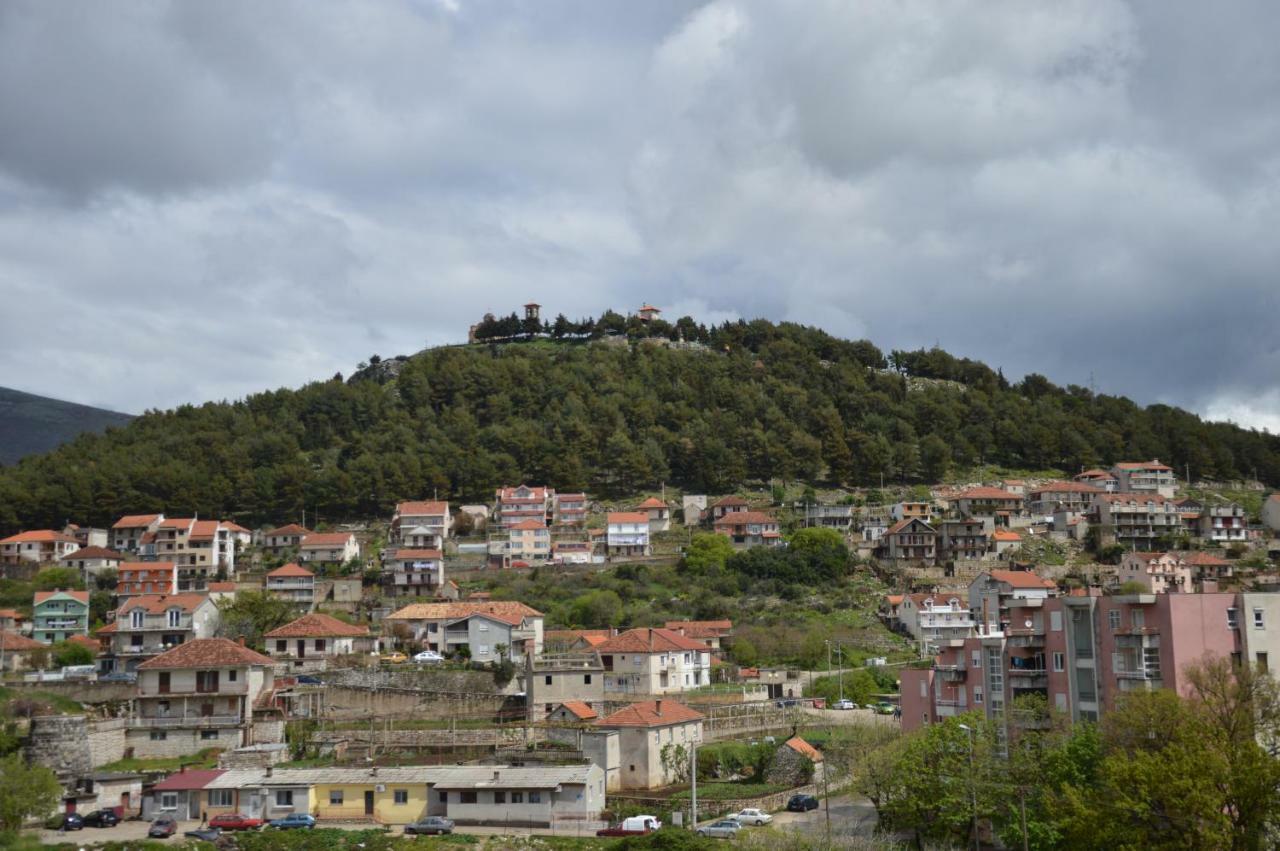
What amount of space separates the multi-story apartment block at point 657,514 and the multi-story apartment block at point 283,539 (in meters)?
28.6

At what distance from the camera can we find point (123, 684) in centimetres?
5600

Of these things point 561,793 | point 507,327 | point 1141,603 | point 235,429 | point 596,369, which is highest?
point 507,327

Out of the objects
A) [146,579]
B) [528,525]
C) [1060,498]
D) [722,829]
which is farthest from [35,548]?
[1060,498]

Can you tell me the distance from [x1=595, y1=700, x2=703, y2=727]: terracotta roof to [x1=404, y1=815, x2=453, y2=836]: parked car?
380 inches

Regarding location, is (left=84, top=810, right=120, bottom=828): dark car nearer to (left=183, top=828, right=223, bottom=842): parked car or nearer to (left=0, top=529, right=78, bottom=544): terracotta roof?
(left=183, top=828, right=223, bottom=842): parked car

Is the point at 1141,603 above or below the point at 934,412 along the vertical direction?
below

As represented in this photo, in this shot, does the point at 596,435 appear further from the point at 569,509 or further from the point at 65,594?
the point at 65,594

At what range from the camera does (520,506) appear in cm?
10856

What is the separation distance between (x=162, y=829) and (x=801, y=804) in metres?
22.5

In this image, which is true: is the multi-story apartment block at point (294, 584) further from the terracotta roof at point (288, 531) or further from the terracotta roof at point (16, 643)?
the terracotta roof at point (16, 643)

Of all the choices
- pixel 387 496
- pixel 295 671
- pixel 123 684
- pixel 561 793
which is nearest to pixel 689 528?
pixel 387 496

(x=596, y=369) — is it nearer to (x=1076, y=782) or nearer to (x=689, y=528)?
(x=689, y=528)

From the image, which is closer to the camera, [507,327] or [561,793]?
[561,793]

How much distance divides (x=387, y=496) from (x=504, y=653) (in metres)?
49.7
